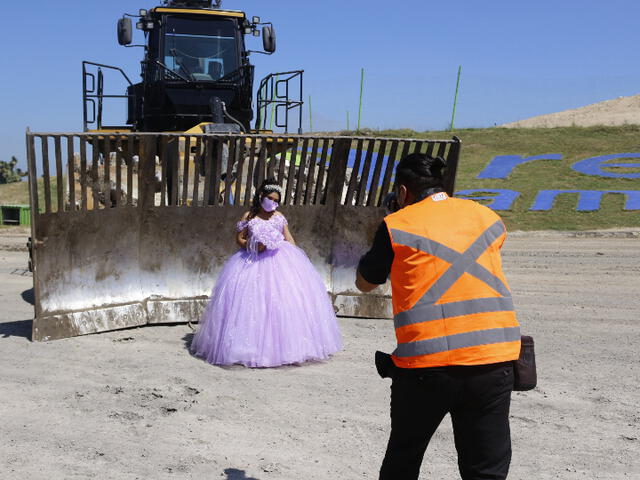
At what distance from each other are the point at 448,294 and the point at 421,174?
561mm

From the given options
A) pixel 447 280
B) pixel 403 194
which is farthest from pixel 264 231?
pixel 447 280

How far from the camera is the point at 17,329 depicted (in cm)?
827

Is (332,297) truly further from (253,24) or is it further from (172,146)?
(253,24)

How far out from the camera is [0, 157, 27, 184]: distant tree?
35.2m

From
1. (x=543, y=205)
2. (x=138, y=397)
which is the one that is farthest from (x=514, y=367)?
(x=543, y=205)

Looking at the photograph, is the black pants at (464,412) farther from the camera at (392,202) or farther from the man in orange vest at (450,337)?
the camera at (392,202)

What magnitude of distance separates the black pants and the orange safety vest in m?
0.06

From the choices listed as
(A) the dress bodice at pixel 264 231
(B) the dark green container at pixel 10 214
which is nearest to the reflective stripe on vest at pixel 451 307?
(A) the dress bodice at pixel 264 231

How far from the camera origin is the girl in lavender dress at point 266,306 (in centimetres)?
697

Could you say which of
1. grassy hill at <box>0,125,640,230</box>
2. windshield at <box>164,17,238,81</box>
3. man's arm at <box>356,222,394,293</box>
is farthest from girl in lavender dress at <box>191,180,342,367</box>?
grassy hill at <box>0,125,640,230</box>

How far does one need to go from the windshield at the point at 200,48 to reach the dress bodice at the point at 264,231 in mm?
5145

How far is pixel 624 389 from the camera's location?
6395 mm

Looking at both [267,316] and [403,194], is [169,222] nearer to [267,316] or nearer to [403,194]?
[267,316]

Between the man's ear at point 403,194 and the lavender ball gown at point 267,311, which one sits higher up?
the man's ear at point 403,194
